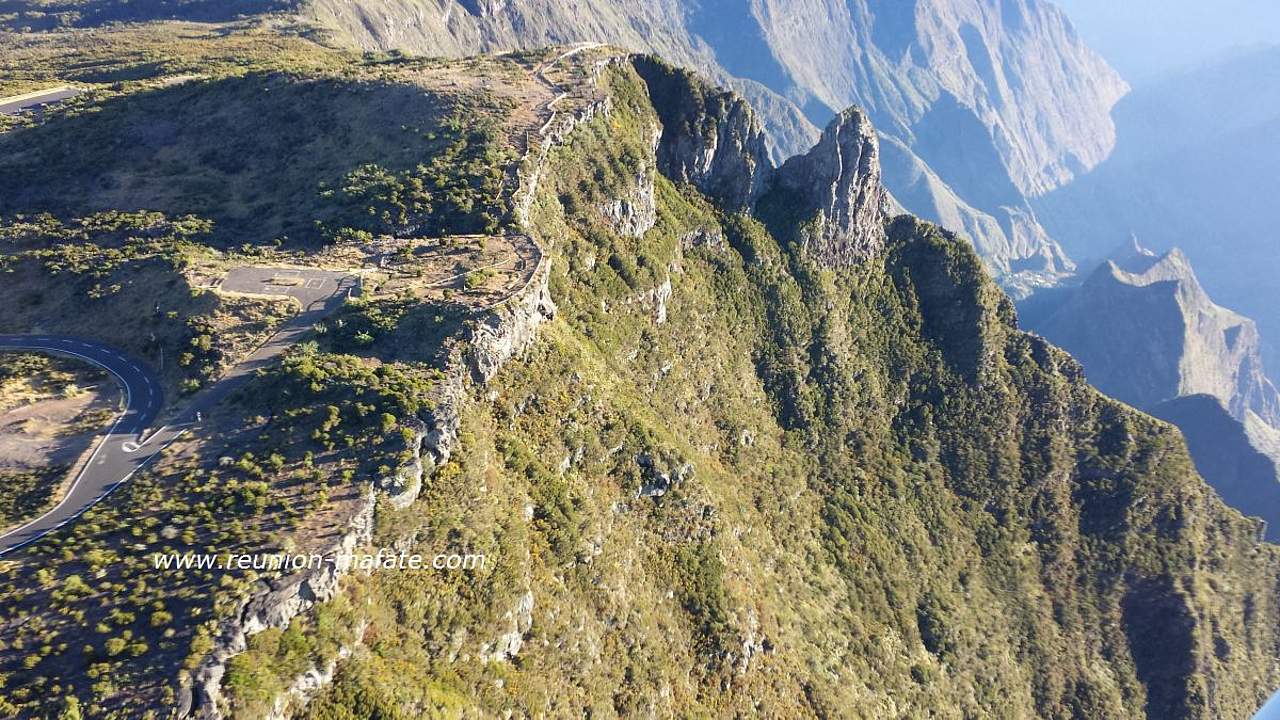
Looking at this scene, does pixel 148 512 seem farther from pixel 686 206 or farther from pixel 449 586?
pixel 686 206

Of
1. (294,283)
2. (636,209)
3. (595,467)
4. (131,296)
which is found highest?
(636,209)

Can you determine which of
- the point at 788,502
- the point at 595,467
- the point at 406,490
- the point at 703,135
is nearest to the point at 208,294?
the point at 406,490

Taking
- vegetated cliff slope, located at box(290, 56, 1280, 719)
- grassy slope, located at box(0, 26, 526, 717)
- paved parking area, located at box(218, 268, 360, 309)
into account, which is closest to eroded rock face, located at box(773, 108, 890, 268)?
vegetated cliff slope, located at box(290, 56, 1280, 719)

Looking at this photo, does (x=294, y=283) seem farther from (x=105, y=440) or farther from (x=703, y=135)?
(x=703, y=135)

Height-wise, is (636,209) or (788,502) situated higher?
(636,209)

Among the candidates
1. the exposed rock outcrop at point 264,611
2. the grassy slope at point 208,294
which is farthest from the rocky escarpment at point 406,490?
the grassy slope at point 208,294

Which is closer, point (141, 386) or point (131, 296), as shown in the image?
point (141, 386)

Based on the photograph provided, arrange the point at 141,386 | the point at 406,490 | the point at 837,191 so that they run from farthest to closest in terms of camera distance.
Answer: the point at 837,191, the point at 141,386, the point at 406,490
